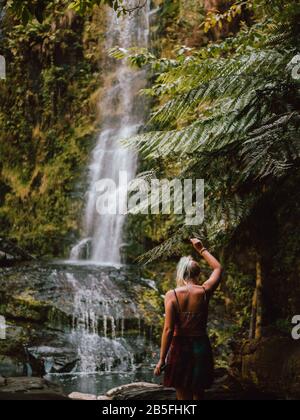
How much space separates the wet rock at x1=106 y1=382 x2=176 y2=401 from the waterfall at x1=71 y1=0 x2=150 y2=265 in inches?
206

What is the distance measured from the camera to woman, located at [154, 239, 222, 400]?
2.66 meters

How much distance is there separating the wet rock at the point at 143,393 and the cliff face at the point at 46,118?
685cm

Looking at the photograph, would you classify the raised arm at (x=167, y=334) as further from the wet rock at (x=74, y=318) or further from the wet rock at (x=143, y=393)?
the wet rock at (x=74, y=318)

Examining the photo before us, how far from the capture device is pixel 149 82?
10.9 m

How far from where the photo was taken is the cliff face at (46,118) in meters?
11.0

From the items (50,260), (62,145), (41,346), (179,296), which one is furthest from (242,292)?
(62,145)

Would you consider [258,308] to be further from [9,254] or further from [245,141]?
[9,254]

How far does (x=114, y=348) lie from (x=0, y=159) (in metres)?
7.56

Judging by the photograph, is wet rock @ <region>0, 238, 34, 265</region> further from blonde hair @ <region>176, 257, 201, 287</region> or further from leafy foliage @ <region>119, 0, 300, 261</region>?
blonde hair @ <region>176, 257, 201, 287</region>

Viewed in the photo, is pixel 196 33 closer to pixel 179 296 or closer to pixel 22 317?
pixel 22 317

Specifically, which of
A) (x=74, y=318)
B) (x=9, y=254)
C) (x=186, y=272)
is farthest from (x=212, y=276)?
(x=9, y=254)

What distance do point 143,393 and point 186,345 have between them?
135cm

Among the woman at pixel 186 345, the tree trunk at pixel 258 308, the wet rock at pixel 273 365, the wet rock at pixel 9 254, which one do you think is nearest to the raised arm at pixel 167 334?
the woman at pixel 186 345

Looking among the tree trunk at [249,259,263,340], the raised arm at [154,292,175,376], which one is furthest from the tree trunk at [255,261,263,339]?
the raised arm at [154,292,175,376]
